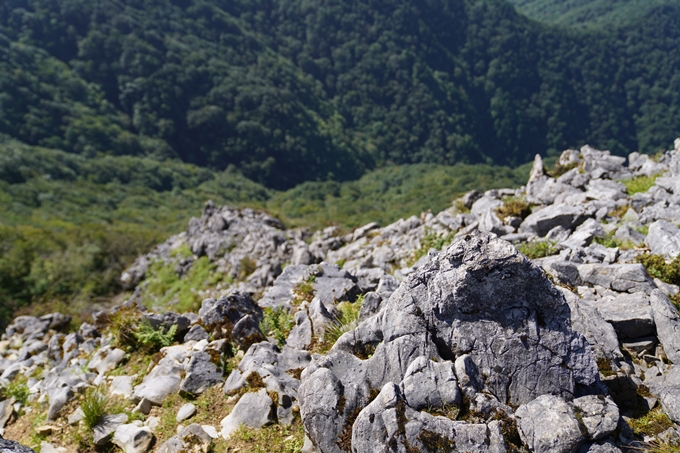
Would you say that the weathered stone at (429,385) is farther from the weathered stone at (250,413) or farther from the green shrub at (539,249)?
the green shrub at (539,249)

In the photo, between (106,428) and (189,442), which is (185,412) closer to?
(189,442)

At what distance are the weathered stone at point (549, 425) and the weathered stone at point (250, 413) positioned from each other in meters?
Answer: 2.91

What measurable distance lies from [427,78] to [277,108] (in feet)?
207

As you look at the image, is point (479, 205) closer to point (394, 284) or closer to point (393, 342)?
point (394, 284)

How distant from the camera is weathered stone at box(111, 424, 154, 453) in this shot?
5.80m

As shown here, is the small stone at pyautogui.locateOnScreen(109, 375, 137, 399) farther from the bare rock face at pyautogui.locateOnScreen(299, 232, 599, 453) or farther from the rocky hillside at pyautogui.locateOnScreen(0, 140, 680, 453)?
the bare rock face at pyautogui.locateOnScreen(299, 232, 599, 453)

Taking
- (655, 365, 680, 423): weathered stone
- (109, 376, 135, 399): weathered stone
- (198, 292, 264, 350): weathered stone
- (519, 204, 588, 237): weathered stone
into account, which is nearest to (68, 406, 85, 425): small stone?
(109, 376, 135, 399): weathered stone

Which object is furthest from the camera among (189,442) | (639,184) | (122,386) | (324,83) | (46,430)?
(324,83)

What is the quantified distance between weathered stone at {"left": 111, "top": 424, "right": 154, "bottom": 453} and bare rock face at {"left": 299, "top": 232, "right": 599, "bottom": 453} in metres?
2.18

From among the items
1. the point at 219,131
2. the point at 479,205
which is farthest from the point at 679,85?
the point at 479,205

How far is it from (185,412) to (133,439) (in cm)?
67

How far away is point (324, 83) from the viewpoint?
484ft

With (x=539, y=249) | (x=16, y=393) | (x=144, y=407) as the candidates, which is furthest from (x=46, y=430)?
(x=539, y=249)

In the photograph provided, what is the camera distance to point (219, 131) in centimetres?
10800
